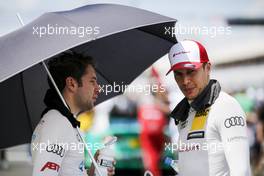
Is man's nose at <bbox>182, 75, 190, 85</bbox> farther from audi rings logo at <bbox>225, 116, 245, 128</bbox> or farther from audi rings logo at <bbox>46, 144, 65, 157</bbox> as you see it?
audi rings logo at <bbox>46, 144, 65, 157</bbox>

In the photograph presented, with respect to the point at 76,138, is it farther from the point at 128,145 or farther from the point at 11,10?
the point at 128,145

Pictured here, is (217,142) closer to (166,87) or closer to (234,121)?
(234,121)

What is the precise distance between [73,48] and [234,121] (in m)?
1.24

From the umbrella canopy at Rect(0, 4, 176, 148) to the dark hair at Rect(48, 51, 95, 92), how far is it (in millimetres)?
166

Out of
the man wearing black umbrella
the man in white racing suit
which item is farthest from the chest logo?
the man wearing black umbrella

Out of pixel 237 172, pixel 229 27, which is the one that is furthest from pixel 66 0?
pixel 237 172

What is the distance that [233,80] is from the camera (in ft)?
21.1

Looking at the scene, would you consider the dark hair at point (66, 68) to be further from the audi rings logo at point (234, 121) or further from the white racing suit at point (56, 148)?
the audi rings logo at point (234, 121)

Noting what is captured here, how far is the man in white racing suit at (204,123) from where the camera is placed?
263 centimetres

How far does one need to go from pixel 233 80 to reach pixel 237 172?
155 inches

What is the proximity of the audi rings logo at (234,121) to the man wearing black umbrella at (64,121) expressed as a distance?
67 centimetres

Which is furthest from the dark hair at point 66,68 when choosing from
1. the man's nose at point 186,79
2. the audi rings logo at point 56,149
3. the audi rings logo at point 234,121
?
the audi rings logo at point 234,121

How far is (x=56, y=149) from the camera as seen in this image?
8.77 ft

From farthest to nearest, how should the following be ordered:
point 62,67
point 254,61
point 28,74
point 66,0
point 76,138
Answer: point 254,61
point 66,0
point 28,74
point 62,67
point 76,138
